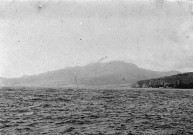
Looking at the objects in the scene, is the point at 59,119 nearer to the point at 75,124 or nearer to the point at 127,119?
the point at 75,124

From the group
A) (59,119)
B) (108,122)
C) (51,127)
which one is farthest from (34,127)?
(108,122)

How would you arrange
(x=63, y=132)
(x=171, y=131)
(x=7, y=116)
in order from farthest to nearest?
(x=7, y=116)
(x=171, y=131)
(x=63, y=132)

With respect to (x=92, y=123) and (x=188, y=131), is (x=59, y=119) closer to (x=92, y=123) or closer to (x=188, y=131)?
(x=92, y=123)

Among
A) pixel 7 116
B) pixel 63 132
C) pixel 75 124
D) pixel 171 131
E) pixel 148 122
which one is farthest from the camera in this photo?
pixel 7 116

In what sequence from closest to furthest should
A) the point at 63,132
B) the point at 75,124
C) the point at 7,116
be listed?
the point at 63,132 → the point at 75,124 → the point at 7,116

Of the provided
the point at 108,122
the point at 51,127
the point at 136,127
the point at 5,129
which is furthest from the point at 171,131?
the point at 5,129

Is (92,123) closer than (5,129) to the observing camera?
No

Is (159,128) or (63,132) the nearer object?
(63,132)
